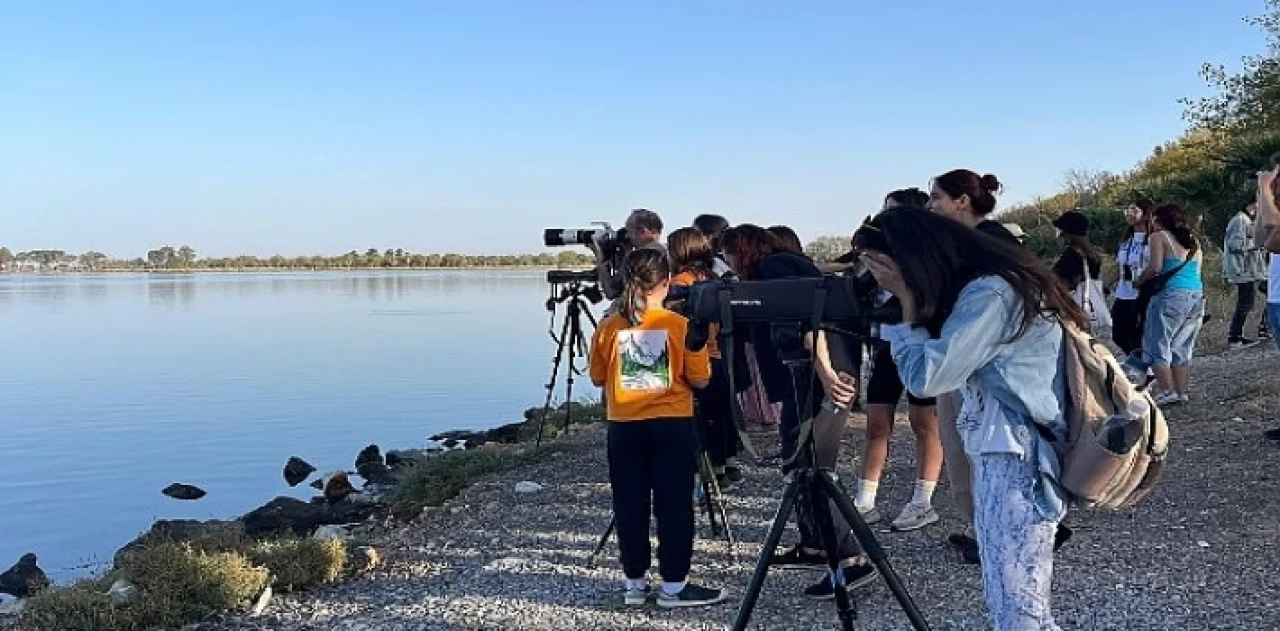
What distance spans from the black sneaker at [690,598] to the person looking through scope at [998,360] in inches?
70.1

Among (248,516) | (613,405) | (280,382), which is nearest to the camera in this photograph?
(613,405)

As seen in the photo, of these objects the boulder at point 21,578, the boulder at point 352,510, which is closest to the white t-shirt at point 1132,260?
the boulder at point 352,510

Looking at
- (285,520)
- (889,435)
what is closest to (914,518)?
(889,435)

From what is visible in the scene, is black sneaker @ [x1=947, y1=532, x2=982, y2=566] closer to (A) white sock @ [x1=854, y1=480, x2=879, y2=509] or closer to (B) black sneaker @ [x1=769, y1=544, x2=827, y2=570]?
(A) white sock @ [x1=854, y1=480, x2=879, y2=509]

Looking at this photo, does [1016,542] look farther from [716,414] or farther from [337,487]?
[337,487]

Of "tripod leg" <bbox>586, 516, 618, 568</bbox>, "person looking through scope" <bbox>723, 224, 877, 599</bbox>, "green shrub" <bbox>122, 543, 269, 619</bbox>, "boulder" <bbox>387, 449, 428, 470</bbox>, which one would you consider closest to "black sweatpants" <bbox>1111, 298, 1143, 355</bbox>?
"person looking through scope" <bbox>723, 224, 877, 599</bbox>

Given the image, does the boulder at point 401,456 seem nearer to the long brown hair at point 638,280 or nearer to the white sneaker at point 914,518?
the white sneaker at point 914,518

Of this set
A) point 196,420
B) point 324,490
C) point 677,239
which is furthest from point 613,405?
point 196,420

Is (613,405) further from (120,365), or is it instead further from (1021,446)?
(120,365)

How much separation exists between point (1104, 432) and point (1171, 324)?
17.6 feet

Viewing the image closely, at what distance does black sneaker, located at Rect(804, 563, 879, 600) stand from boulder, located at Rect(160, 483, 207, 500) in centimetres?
855

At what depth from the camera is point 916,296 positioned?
99.5 inches

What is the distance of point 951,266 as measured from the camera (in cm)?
250

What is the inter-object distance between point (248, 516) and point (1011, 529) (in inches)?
297
